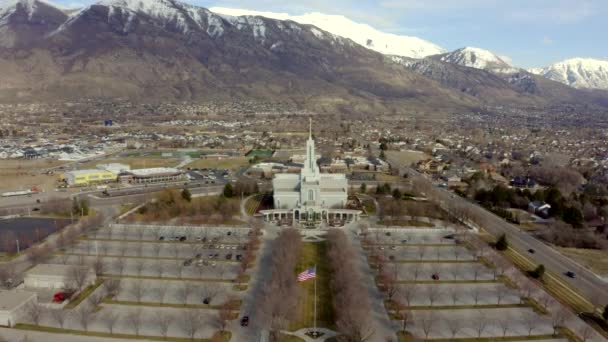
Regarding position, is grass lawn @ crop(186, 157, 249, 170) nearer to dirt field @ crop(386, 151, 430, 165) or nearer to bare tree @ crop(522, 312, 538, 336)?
dirt field @ crop(386, 151, 430, 165)

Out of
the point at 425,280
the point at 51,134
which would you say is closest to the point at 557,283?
the point at 425,280

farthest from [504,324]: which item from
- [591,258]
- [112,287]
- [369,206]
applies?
[369,206]

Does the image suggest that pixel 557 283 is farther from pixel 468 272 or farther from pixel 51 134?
pixel 51 134

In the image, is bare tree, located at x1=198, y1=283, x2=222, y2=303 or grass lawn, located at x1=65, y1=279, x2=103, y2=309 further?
bare tree, located at x1=198, y1=283, x2=222, y2=303

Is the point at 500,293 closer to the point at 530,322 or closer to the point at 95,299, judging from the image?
the point at 530,322

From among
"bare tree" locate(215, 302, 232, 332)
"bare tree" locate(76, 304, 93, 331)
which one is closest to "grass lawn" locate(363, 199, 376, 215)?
"bare tree" locate(215, 302, 232, 332)

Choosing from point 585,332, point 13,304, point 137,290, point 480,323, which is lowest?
point 480,323
